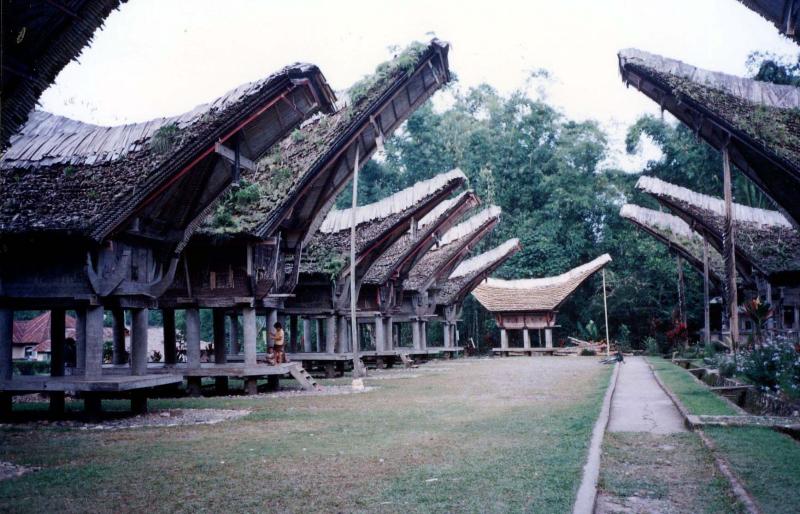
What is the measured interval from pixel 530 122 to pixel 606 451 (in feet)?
136

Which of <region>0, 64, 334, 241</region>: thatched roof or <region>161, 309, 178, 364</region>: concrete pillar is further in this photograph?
<region>161, 309, 178, 364</region>: concrete pillar

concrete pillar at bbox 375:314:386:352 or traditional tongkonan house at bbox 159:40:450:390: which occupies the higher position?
traditional tongkonan house at bbox 159:40:450:390

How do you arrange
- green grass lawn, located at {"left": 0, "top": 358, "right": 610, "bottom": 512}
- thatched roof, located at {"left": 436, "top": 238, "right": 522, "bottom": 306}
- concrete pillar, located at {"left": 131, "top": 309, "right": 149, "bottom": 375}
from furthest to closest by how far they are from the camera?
thatched roof, located at {"left": 436, "top": 238, "right": 522, "bottom": 306}
concrete pillar, located at {"left": 131, "top": 309, "right": 149, "bottom": 375}
green grass lawn, located at {"left": 0, "top": 358, "right": 610, "bottom": 512}

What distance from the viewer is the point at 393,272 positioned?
24953 millimetres

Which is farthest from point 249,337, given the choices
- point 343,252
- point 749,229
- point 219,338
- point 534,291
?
point 534,291

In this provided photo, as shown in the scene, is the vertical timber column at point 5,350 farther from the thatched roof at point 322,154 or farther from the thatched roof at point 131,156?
the thatched roof at point 322,154

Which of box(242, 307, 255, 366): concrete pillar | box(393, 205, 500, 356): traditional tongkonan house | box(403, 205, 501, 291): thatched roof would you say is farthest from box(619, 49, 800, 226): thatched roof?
box(403, 205, 501, 291): thatched roof

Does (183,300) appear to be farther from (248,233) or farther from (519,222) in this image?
(519,222)

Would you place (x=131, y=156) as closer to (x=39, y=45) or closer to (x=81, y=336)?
(x=81, y=336)

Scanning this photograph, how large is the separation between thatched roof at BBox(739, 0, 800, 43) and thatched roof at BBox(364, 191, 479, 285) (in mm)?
16359

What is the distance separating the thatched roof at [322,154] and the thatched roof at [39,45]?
816cm

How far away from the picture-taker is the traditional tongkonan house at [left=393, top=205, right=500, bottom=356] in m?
30.1

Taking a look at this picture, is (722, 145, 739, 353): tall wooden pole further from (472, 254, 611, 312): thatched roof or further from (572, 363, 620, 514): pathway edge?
(472, 254, 611, 312): thatched roof

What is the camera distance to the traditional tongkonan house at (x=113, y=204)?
10898 mm
